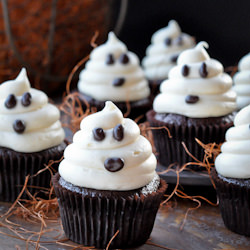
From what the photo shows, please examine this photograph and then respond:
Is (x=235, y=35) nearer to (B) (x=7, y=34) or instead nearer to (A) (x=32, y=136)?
(B) (x=7, y=34)

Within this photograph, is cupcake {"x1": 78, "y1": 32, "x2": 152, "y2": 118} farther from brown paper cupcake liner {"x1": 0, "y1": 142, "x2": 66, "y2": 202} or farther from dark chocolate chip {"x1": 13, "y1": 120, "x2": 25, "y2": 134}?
dark chocolate chip {"x1": 13, "y1": 120, "x2": 25, "y2": 134}

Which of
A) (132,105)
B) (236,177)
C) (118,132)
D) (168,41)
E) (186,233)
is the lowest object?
(186,233)

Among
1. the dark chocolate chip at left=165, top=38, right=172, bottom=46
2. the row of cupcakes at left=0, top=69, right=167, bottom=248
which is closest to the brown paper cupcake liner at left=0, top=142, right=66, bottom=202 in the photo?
the row of cupcakes at left=0, top=69, right=167, bottom=248

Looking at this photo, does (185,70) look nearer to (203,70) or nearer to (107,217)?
(203,70)

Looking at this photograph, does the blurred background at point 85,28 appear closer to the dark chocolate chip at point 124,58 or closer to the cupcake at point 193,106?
the dark chocolate chip at point 124,58

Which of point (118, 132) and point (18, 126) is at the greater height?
point (118, 132)

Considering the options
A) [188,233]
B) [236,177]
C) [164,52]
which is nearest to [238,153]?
[236,177]

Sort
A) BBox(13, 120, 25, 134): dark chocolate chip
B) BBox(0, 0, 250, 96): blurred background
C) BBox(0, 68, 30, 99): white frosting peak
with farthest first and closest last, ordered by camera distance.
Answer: BBox(0, 0, 250, 96): blurred background
BBox(0, 68, 30, 99): white frosting peak
BBox(13, 120, 25, 134): dark chocolate chip
